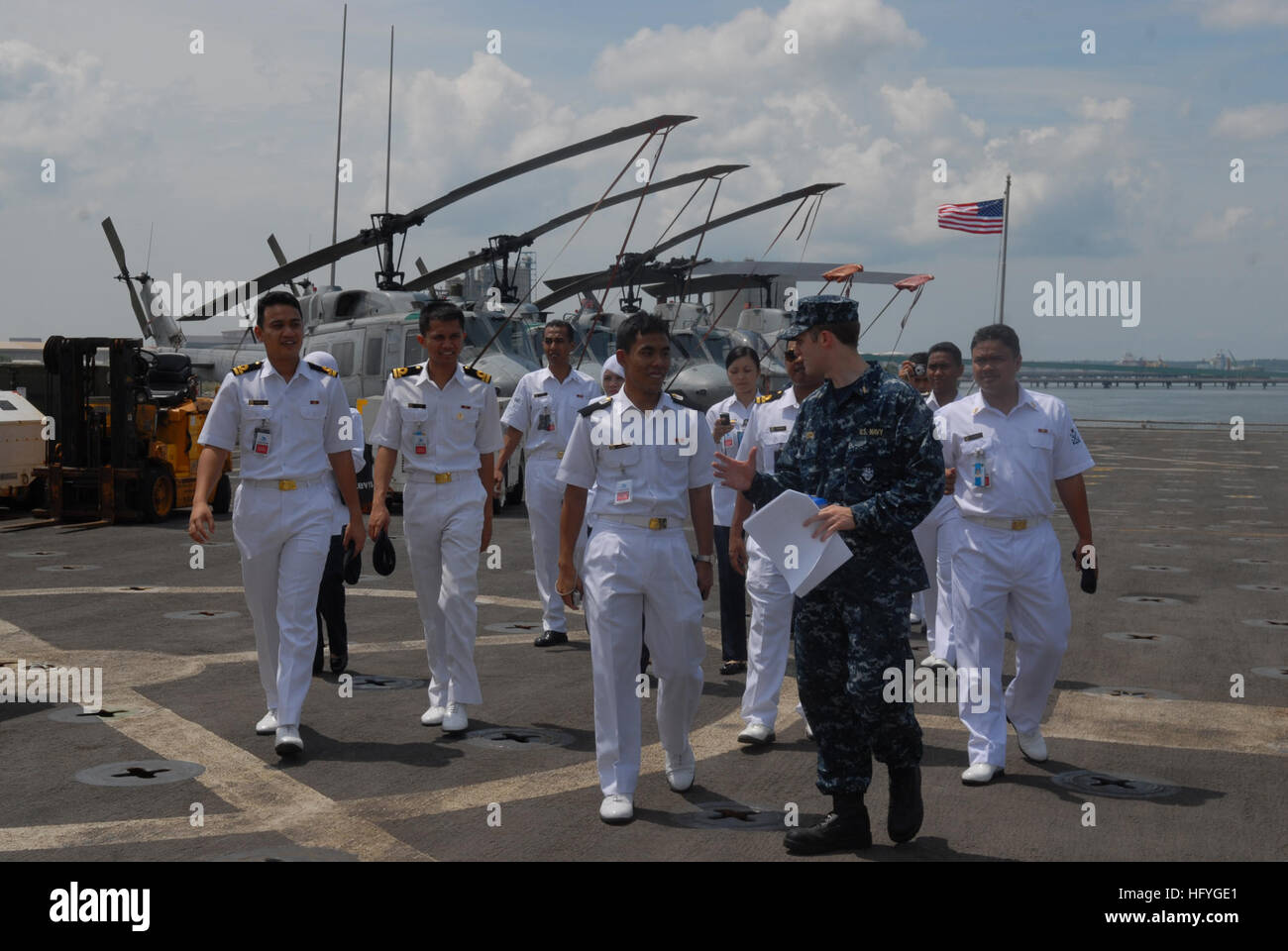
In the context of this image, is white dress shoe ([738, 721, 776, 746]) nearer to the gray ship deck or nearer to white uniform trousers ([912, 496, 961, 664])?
the gray ship deck

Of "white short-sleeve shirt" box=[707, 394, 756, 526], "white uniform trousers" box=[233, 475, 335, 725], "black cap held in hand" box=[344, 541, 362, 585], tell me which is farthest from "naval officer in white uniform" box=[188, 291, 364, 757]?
"white short-sleeve shirt" box=[707, 394, 756, 526]

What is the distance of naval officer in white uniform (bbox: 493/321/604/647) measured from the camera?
9.26m

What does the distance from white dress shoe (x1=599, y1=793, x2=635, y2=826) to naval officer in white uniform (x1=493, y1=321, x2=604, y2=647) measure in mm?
3930

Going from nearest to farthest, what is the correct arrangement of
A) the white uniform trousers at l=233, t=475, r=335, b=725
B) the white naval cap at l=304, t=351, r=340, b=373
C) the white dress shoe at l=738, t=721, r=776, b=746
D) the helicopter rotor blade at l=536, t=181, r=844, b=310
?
the white uniform trousers at l=233, t=475, r=335, b=725
the white dress shoe at l=738, t=721, r=776, b=746
the white naval cap at l=304, t=351, r=340, b=373
the helicopter rotor blade at l=536, t=181, r=844, b=310

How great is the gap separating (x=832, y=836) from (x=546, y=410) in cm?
527

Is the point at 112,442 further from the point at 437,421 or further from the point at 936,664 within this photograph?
the point at 936,664

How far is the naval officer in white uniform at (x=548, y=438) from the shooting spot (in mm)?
9258

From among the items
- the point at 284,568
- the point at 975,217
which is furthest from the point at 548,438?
the point at 975,217

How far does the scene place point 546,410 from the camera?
959 cm
